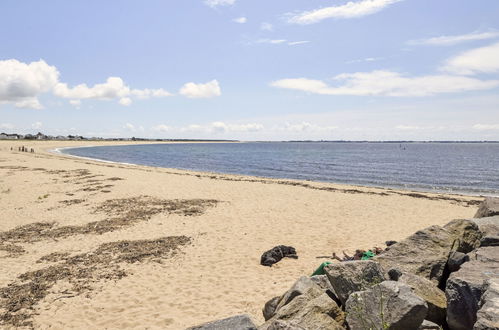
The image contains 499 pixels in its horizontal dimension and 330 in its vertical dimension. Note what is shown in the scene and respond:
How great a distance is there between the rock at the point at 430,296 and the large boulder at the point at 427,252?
35.3 inches

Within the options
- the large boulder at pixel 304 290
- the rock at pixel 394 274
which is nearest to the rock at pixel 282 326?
the large boulder at pixel 304 290

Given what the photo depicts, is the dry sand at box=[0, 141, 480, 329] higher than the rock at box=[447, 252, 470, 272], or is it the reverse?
the rock at box=[447, 252, 470, 272]

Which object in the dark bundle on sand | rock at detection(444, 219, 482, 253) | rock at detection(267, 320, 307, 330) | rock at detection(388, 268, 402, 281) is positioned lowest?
the dark bundle on sand

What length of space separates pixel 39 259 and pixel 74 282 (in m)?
3.08

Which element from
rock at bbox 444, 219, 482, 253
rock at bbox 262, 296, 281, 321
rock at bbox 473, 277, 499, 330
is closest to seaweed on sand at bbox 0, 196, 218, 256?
rock at bbox 262, 296, 281, 321

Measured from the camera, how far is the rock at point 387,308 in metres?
4.91

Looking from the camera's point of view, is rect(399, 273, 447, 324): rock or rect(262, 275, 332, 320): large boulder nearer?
rect(399, 273, 447, 324): rock

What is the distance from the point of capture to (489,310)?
4.23 meters

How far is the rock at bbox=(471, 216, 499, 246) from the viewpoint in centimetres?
791

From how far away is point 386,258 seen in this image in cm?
748

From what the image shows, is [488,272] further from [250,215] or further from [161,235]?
[250,215]

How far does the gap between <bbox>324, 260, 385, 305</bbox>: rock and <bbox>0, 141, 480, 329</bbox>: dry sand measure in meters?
2.85

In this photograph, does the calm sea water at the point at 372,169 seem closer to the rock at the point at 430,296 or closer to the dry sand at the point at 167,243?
the dry sand at the point at 167,243

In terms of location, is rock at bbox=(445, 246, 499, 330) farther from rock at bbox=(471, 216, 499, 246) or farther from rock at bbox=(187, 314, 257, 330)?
rock at bbox=(187, 314, 257, 330)
